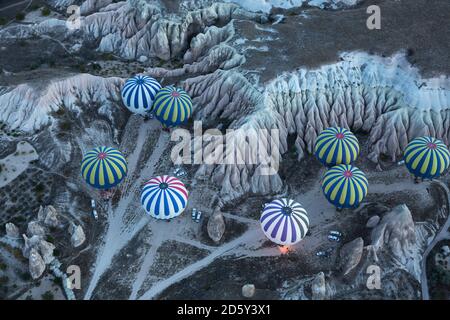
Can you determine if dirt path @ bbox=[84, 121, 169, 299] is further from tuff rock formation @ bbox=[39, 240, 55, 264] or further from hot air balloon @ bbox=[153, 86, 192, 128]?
tuff rock formation @ bbox=[39, 240, 55, 264]

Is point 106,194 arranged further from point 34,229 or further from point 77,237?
point 34,229

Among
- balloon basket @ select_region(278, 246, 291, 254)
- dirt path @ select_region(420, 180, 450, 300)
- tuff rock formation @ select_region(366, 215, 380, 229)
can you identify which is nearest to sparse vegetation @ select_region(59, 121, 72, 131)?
balloon basket @ select_region(278, 246, 291, 254)

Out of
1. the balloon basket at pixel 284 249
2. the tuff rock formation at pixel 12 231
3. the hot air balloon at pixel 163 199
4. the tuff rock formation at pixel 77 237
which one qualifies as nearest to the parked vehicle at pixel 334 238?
the balloon basket at pixel 284 249

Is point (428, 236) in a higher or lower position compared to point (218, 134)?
lower

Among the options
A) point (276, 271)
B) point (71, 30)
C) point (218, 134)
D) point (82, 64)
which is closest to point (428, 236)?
point (276, 271)
